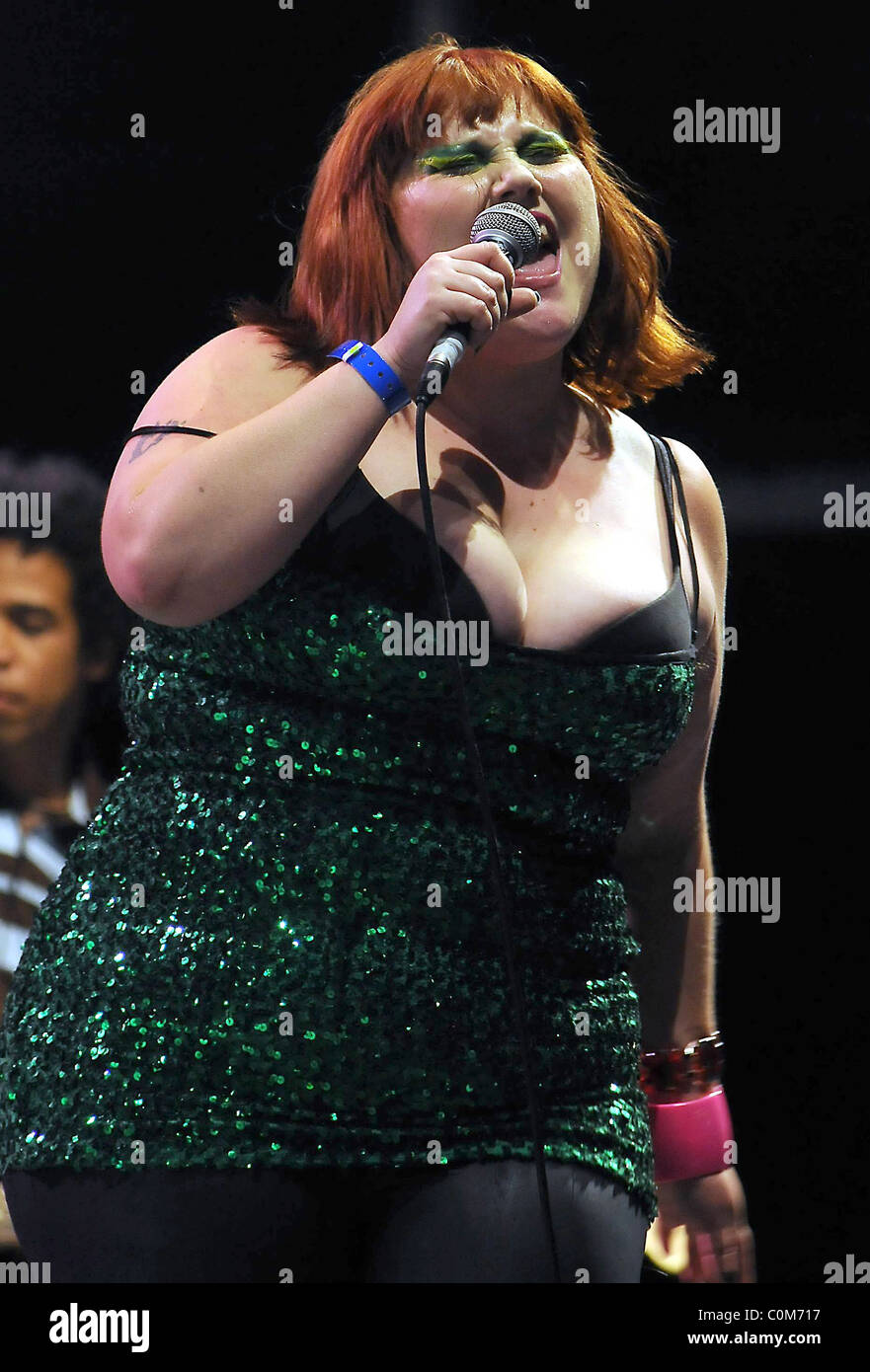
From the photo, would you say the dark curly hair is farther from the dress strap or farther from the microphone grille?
the microphone grille

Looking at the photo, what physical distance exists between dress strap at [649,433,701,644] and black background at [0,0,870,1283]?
51 cm

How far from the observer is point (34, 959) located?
1.09 m

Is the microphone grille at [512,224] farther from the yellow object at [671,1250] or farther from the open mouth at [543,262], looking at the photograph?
the yellow object at [671,1250]

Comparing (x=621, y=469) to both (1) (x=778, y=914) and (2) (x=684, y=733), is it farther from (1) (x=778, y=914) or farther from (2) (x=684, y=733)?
(1) (x=778, y=914)

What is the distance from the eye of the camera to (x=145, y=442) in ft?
3.41

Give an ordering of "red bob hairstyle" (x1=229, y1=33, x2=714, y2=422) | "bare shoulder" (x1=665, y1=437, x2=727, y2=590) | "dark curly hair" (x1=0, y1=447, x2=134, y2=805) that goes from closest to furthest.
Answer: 1. "red bob hairstyle" (x1=229, y1=33, x2=714, y2=422)
2. "bare shoulder" (x1=665, y1=437, x2=727, y2=590)
3. "dark curly hair" (x1=0, y1=447, x2=134, y2=805)

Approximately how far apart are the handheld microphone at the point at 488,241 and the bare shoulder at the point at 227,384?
0.49ft

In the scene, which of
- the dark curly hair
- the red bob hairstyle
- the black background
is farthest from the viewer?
the dark curly hair

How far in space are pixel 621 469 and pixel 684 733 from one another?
0.81ft

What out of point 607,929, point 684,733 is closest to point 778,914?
point 684,733

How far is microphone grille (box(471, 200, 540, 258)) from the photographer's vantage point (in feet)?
3.52

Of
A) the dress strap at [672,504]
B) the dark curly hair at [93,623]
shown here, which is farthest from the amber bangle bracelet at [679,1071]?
the dark curly hair at [93,623]

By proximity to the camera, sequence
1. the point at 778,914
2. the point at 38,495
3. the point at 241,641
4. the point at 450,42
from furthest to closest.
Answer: the point at 778,914 < the point at 38,495 < the point at 450,42 < the point at 241,641

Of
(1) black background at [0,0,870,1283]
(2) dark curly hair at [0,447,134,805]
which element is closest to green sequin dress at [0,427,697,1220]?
(1) black background at [0,0,870,1283]
